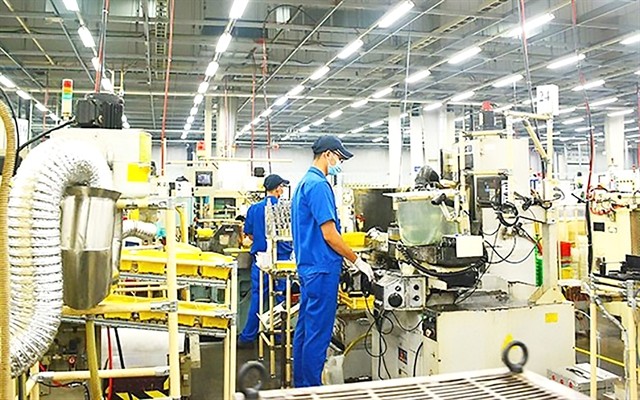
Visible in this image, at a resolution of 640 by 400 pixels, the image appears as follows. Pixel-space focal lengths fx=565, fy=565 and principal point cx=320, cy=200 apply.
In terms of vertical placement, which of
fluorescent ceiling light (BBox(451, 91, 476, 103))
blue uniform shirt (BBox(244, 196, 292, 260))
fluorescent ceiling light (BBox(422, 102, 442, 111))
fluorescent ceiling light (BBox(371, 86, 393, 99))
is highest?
fluorescent ceiling light (BBox(371, 86, 393, 99))

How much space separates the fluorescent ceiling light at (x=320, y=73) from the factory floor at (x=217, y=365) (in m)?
4.95

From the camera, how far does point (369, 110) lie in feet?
43.8

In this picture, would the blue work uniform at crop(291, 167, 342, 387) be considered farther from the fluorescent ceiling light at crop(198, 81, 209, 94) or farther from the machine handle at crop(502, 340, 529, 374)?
the fluorescent ceiling light at crop(198, 81, 209, 94)

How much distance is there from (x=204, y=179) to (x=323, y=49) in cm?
271

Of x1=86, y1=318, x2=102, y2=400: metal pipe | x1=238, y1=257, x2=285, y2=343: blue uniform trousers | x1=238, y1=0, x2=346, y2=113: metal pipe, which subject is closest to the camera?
x1=86, y1=318, x2=102, y2=400: metal pipe

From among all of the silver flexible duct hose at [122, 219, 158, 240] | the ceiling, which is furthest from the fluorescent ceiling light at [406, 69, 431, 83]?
the silver flexible duct hose at [122, 219, 158, 240]

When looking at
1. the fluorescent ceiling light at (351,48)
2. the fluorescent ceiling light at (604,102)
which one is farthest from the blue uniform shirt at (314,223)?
the fluorescent ceiling light at (604,102)

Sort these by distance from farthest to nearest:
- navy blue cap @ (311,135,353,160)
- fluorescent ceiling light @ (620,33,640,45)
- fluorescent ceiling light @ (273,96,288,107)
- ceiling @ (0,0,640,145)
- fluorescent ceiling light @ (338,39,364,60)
A: fluorescent ceiling light @ (273,96,288,107)
fluorescent ceiling light @ (338,39,364,60)
fluorescent ceiling light @ (620,33,640,45)
ceiling @ (0,0,640,145)
navy blue cap @ (311,135,353,160)

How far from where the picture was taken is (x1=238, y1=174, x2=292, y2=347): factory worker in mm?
4758

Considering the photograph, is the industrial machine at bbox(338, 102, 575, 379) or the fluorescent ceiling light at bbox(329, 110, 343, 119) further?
the fluorescent ceiling light at bbox(329, 110, 343, 119)

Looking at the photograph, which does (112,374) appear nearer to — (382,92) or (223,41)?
(223,41)

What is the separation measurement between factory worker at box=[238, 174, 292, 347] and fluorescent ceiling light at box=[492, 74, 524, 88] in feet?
18.8

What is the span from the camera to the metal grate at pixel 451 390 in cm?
104

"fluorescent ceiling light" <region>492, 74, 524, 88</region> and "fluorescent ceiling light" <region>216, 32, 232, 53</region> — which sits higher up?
"fluorescent ceiling light" <region>492, 74, 524, 88</region>
